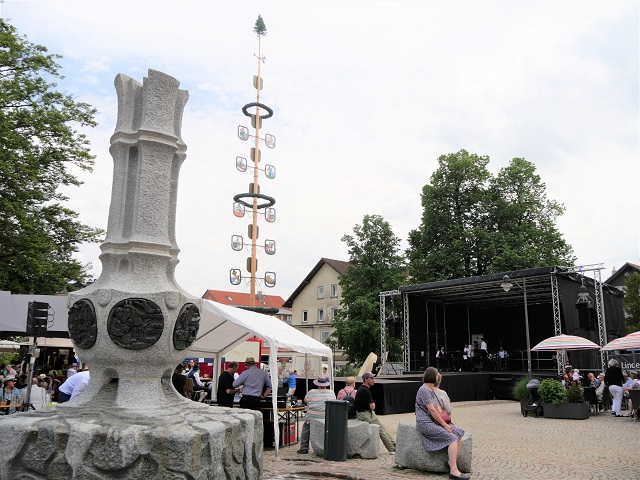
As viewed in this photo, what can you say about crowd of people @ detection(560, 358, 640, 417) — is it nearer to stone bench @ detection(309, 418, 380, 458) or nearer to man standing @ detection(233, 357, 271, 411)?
stone bench @ detection(309, 418, 380, 458)

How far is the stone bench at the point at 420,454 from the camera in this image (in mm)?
6996

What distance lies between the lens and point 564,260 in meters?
29.3

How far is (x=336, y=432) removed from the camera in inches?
324

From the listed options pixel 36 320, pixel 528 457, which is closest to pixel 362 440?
pixel 528 457

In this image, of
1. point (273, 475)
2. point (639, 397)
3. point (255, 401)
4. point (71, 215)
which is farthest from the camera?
point (71, 215)

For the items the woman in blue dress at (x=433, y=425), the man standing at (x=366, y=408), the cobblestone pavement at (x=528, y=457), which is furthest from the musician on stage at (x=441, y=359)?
the woman in blue dress at (x=433, y=425)

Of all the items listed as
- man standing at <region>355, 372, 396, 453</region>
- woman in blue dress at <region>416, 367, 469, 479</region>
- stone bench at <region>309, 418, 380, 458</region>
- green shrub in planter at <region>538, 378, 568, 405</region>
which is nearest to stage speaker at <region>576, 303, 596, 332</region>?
green shrub in planter at <region>538, 378, 568, 405</region>

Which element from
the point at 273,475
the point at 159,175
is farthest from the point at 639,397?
the point at 159,175

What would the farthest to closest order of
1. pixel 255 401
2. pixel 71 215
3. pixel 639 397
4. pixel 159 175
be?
pixel 71 215
pixel 639 397
pixel 255 401
pixel 159 175

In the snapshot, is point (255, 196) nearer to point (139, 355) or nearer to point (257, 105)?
point (257, 105)

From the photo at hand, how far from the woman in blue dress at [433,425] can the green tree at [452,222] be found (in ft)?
74.7

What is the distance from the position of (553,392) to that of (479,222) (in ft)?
54.7

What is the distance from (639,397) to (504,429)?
3.67 meters

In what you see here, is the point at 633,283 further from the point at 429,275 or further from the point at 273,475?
the point at 273,475
